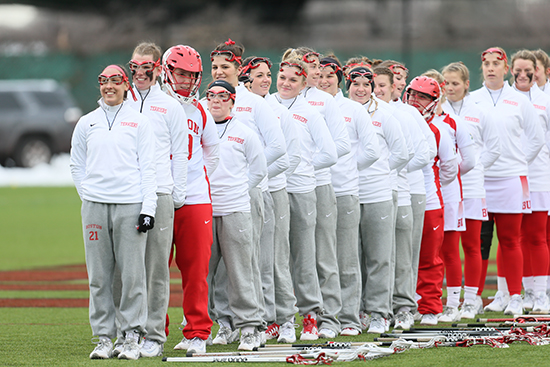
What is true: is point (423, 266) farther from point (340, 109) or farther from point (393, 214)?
point (340, 109)

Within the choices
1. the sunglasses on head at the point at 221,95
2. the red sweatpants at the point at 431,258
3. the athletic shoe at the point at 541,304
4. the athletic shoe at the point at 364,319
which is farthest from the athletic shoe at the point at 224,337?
the athletic shoe at the point at 541,304

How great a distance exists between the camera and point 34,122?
88.1 feet

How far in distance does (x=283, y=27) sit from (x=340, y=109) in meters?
26.5

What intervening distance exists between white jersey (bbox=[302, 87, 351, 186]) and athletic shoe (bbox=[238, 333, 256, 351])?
1562 mm

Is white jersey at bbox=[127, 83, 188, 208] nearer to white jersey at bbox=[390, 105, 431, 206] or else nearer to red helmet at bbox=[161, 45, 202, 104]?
red helmet at bbox=[161, 45, 202, 104]

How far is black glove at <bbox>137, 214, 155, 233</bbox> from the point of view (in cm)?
624

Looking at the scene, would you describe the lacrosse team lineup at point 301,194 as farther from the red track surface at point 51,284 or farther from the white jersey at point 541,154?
the red track surface at point 51,284

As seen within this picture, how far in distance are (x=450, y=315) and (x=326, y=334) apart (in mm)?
1602

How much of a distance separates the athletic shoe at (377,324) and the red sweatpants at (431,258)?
68 cm

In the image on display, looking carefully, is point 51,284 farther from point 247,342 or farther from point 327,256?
point 247,342

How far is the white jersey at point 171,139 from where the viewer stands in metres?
6.62

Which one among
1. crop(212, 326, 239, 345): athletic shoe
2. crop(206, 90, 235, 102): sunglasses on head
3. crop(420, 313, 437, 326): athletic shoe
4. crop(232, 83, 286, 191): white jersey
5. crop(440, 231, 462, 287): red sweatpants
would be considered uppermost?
crop(206, 90, 235, 102): sunglasses on head

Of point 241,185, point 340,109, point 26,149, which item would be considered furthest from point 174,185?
point 26,149

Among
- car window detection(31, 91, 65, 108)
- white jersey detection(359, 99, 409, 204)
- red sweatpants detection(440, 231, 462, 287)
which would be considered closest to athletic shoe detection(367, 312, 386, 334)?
white jersey detection(359, 99, 409, 204)
